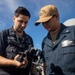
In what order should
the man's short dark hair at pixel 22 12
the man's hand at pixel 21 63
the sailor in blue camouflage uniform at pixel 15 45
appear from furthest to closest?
the man's short dark hair at pixel 22 12 → the sailor in blue camouflage uniform at pixel 15 45 → the man's hand at pixel 21 63

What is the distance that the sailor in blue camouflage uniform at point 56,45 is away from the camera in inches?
151

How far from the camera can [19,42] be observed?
4352 mm

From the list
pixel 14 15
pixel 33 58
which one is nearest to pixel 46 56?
pixel 33 58

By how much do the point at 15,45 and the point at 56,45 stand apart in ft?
2.85

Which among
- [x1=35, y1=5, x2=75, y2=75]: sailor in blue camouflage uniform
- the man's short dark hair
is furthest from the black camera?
the man's short dark hair

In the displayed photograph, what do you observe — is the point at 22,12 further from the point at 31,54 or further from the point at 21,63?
the point at 21,63

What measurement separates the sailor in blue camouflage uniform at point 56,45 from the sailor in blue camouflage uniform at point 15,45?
395 mm

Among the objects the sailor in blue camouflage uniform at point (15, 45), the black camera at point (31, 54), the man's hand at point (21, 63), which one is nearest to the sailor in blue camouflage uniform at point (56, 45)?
the black camera at point (31, 54)

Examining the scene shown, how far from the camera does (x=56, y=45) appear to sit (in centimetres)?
403

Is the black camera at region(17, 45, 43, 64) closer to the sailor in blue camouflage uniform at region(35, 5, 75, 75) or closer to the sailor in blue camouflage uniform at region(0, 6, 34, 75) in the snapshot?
the sailor in blue camouflage uniform at region(0, 6, 34, 75)

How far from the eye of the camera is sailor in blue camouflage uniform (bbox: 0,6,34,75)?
4004 millimetres

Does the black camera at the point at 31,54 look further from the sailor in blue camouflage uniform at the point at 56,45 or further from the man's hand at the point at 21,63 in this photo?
the sailor in blue camouflage uniform at the point at 56,45

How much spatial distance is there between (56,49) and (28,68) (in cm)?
70

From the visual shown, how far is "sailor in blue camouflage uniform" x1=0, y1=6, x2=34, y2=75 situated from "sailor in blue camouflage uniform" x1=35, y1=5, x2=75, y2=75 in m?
0.40
